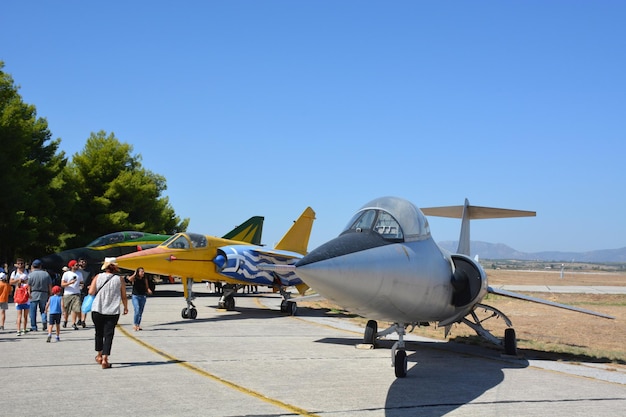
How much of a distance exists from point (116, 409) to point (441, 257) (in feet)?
17.3

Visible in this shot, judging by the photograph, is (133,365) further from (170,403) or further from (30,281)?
(30,281)

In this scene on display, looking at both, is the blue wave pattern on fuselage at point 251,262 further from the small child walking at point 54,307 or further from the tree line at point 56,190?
the tree line at point 56,190

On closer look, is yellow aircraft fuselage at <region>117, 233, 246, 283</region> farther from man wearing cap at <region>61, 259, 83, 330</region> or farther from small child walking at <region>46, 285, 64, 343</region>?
small child walking at <region>46, 285, 64, 343</region>

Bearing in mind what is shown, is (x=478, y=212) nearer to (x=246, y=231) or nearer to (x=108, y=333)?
(x=108, y=333)

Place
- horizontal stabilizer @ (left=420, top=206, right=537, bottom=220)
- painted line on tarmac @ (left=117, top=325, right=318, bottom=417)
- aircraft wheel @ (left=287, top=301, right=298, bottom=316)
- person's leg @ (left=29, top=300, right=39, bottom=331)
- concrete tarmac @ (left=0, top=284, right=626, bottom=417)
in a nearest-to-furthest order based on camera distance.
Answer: painted line on tarmac @ (left=117, top=325, right=318, bottom=417), concrete tarmac @ (left=0, top=284, right=626, bottom=417), person's leg @ (left=29, top=300, right=39, bottom=331), horizontal stabilizer @ (left=420, top=206, right=537, bottom=220), aircraft wheel @ (left=287, top=301, right=298, bottom=316)

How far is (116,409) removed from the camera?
639 cm

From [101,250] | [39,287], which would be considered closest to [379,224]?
[39,287]

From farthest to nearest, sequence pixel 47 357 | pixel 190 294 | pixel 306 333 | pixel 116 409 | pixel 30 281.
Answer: pixel 190 294 → pixel 306 333 → pixel 30 281 → pixel 47 357 → pixel 116 409

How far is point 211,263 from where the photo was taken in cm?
1872

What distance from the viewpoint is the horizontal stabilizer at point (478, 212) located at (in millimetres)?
14742

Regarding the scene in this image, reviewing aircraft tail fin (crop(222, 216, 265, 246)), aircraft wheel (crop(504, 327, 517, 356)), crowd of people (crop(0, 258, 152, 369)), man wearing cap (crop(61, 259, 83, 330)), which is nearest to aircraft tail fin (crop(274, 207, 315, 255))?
aircraft tail fin (crop(222, 216, 265, 246))

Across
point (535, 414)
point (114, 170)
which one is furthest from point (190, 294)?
point (114, 170)

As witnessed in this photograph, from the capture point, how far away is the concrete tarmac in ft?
22.0

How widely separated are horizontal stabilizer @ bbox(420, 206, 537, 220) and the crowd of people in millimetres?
7790
